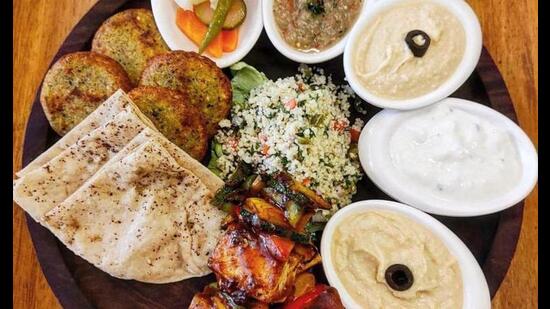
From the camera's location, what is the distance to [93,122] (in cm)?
335

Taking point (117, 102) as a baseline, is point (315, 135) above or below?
below

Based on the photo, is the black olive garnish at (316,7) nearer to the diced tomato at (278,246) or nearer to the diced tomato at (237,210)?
the diced tomato at (237,210)

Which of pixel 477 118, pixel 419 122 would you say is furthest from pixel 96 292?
pixel 477 118

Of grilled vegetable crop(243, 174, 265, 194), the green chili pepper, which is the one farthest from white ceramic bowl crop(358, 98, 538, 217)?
the green chili pepper

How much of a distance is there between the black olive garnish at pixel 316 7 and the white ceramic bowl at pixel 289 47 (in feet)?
0.73

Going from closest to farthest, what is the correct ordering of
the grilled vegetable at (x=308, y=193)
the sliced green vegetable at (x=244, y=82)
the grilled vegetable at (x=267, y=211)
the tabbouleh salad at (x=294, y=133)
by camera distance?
the grilled vegetable at (x=267, y=211)
the grilled vegetable at (x=308, y=193)
the tabbouleh salad at (x=294, y=133)
the sliced green vegetable at (x=244, y=82)

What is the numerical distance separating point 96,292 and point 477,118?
252 cm

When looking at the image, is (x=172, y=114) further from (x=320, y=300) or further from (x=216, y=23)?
(x=320, y=300)

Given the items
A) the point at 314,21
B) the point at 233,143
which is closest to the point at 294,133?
the point at 233,143

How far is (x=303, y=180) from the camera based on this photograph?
3541 millimetres

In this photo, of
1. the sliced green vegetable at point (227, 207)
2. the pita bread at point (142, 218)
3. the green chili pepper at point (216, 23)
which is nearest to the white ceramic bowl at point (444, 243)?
the sliced green vegetable at point (227, 207)

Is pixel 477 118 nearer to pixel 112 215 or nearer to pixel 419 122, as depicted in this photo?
pixel 419 122

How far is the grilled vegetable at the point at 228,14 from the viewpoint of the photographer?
12.4ft

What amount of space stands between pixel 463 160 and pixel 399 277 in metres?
0.78
